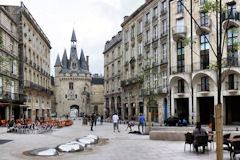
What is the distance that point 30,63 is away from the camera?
39.9 meters

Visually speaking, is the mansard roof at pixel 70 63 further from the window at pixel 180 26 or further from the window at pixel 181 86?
the window at pixel 181 86

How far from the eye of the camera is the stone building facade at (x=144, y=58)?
36094 millimetres

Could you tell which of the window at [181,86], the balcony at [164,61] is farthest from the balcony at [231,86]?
the balcony at [164,61]

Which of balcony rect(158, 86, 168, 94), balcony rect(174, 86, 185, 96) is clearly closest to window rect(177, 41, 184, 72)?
balcony rect(174, 86, 185, 96)

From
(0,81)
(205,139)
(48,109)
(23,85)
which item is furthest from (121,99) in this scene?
(205,139)

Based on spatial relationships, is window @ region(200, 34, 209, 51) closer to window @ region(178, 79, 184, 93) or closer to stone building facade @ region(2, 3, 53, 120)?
window @ region(178, 79, 184, 93)

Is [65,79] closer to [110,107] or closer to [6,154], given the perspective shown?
[110,107]

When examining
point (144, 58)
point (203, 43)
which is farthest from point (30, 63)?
point (203, 43)

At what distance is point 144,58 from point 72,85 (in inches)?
1846

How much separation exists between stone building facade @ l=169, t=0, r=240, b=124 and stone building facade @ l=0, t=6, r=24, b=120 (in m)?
18.0

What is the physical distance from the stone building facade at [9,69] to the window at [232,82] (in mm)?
21934

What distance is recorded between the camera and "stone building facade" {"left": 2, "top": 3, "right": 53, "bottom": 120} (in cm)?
3625

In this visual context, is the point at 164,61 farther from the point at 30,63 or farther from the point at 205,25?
the point at 30,63

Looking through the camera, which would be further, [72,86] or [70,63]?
[70,63]
